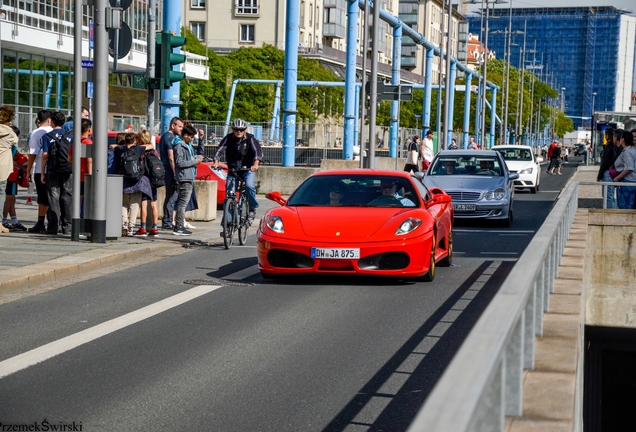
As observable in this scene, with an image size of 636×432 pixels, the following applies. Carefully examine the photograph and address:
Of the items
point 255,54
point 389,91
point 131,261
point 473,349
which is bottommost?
point 131,261

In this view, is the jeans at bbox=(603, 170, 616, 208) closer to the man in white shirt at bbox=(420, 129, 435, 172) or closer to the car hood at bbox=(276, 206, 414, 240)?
the car hood at bbox=(276, 206, 414, 240)

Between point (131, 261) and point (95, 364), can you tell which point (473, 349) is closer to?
point (95, 364)

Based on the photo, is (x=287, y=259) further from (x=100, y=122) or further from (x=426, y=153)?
(x=426, y=153)

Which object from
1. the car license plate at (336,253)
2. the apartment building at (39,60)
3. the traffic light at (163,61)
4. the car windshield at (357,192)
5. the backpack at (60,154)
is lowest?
the car license plate at (336,253)

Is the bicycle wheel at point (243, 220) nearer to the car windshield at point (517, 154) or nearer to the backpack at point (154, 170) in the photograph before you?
the backpack at point (154, 170)

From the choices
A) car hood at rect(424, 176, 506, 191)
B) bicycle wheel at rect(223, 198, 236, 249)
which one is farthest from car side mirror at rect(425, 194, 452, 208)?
car hood at rect(424, 176, 506, 191)

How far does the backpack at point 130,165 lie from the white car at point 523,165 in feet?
75.2

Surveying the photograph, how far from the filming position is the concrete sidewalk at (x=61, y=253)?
38.2 feet

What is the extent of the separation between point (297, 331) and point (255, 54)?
8408 cm

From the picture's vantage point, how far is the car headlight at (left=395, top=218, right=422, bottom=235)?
1187 cm

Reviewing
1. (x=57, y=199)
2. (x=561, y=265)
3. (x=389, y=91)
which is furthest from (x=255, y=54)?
(x=561, y=265)

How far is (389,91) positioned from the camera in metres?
31.8

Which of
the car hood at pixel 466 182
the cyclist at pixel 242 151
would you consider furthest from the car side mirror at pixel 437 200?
the car hood at pixel 466 182

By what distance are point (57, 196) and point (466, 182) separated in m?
9.12
